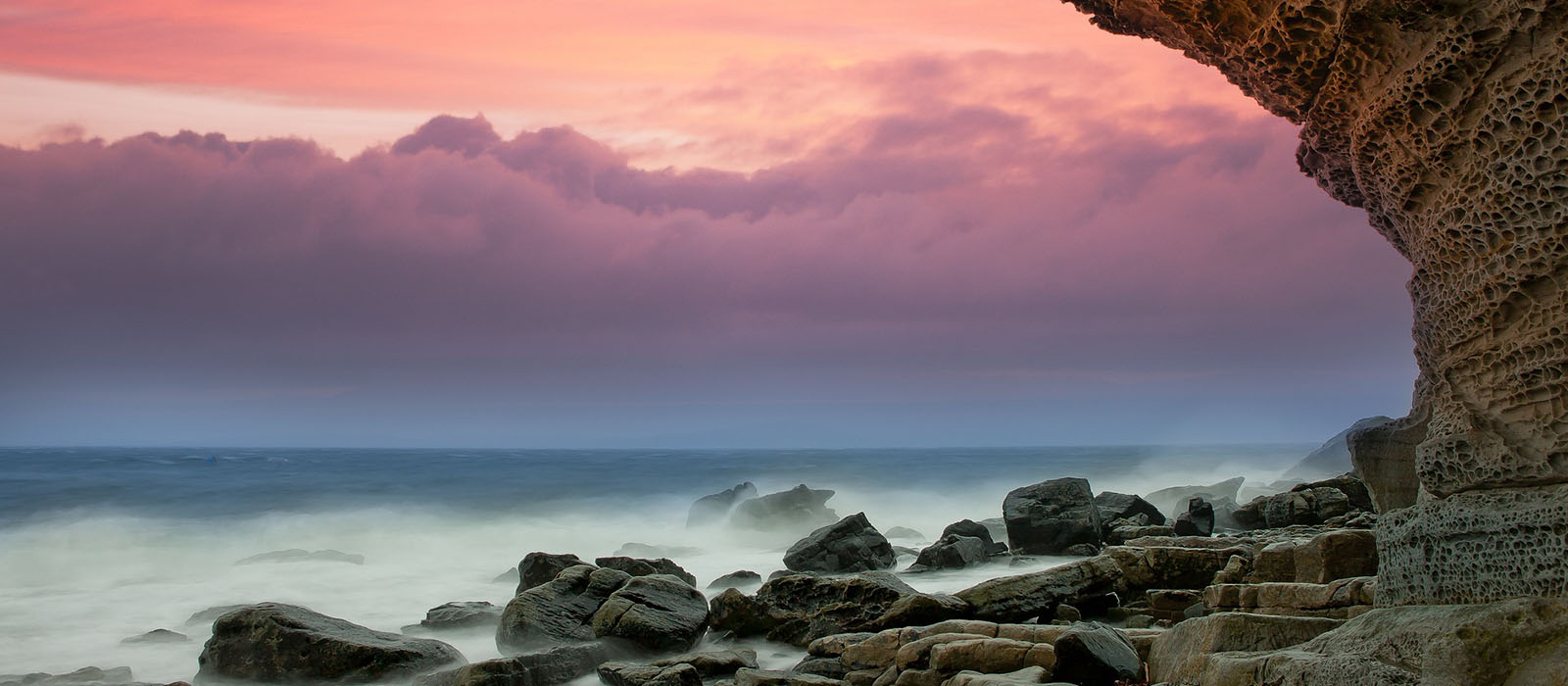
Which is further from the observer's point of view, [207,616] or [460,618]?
[207,616]

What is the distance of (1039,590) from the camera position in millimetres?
9945

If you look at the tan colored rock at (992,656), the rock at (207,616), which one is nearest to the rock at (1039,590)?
the tan colored rock at (992,656)

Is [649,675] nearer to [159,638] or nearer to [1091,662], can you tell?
[1091,662]

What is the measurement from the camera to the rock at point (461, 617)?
1226 centimetres

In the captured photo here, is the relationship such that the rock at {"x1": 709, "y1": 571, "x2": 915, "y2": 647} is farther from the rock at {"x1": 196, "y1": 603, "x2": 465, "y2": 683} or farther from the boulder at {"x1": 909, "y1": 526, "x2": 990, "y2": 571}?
the boulder at {"x1": 909, "y1": 526, "x2": 990, "y2": 571}

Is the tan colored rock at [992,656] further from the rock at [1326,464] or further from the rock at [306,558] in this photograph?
the rock at [1326,464]

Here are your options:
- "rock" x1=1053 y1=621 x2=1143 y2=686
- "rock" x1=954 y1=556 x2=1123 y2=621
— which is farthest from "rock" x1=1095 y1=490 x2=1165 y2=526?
"rock" x1=1053 y1=621 x2=1143 y2=686

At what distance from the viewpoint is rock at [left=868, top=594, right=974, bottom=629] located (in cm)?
934

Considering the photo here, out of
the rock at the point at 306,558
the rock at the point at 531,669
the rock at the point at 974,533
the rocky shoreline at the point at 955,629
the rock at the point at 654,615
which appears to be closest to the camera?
the rocky shoreline at the point at 955,629

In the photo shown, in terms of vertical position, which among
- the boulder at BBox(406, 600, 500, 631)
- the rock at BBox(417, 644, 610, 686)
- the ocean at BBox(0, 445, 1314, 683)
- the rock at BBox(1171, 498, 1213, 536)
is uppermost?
the rock at BBox(1171, 498, 1213, 536)

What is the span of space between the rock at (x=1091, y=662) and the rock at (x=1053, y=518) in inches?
411

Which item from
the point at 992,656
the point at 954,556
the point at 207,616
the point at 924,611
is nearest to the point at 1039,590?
the point at 924,611

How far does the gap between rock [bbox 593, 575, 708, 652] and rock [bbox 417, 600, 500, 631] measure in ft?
7.39

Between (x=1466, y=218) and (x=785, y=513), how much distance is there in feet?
74.5
